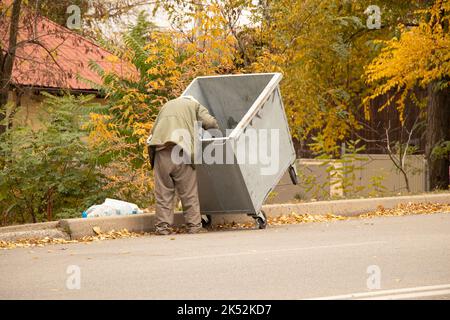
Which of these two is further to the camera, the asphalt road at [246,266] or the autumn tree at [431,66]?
the autumn tree at [431,66]

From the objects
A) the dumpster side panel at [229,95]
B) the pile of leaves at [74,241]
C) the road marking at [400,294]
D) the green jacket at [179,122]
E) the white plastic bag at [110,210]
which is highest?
the dumpster side panel at [229,95]

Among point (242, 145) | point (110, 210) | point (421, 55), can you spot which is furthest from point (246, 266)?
point (421, 55)

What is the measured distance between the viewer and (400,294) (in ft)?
22.7

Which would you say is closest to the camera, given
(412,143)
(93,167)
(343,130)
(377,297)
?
(377,297)

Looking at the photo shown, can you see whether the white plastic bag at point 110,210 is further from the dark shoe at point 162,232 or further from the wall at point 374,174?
the wall at point 374,174

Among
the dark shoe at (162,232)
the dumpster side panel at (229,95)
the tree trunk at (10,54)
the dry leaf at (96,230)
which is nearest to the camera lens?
the dry leaf at (96,230)

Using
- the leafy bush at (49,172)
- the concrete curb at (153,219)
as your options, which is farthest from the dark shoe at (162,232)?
the leafy bush at (49,172)

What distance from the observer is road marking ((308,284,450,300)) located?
22.3 ft

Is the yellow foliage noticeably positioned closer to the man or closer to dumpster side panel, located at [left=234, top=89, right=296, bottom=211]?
dumpster side panel, located at [left=234, top=89, right=296, bottom=211]

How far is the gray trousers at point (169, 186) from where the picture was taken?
38.8ft

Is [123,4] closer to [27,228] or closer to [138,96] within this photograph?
[138,96]
